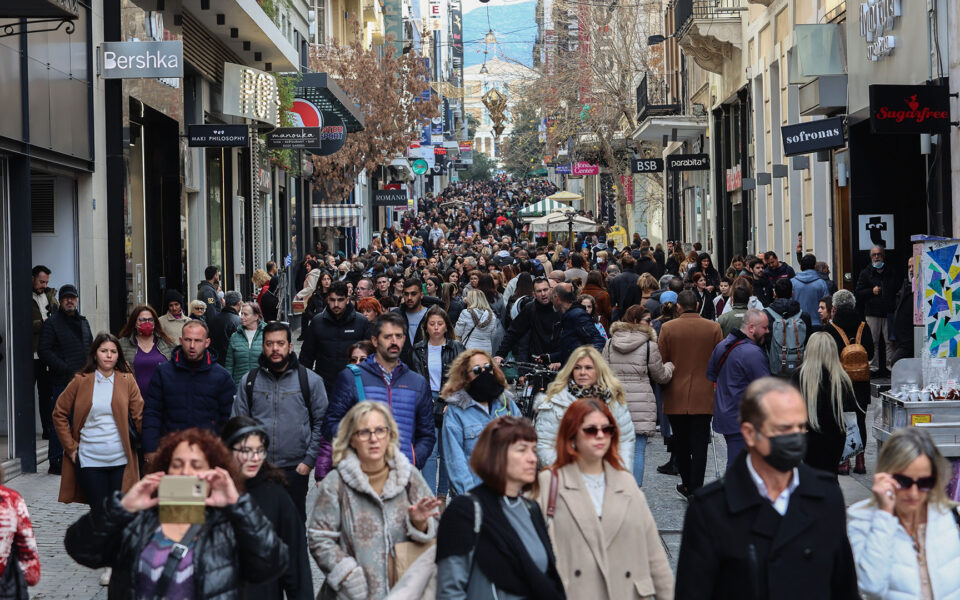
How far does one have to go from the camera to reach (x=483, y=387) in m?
8.00

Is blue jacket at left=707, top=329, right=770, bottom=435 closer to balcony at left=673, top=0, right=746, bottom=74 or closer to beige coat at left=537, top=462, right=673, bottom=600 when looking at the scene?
beige coat at left=537, top=462, right=673, bottom=600

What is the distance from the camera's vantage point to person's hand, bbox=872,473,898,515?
466cm

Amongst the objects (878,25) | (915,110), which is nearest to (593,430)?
(915,110)

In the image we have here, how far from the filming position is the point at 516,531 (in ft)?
16.7

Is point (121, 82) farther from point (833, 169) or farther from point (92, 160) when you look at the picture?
point (833, 169)

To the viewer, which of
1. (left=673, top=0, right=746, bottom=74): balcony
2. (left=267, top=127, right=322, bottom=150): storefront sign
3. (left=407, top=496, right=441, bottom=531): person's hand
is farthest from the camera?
(left=673, top=0, right=746, bottom=74): balcony

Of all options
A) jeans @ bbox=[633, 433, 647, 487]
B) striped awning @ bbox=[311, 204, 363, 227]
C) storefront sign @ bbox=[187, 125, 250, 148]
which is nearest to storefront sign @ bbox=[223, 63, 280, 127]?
storefront sign @ bbox=[187, 125, 250, 148]

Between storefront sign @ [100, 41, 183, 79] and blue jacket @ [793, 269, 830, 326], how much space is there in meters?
→ 7.99

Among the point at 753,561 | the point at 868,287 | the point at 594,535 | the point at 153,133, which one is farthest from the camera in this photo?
the point at 153,133

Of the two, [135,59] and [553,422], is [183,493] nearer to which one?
[553,422]

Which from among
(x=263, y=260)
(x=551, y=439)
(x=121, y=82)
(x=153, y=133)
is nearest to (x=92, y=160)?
(x=121, y=82)

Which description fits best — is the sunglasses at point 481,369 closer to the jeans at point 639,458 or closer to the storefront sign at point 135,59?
the jeans at point 639,458

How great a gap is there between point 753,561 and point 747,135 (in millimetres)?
27981

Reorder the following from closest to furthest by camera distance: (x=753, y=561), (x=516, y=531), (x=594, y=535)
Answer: (x=753, y=561), (x=516, y=531), (x=594, y=535)
